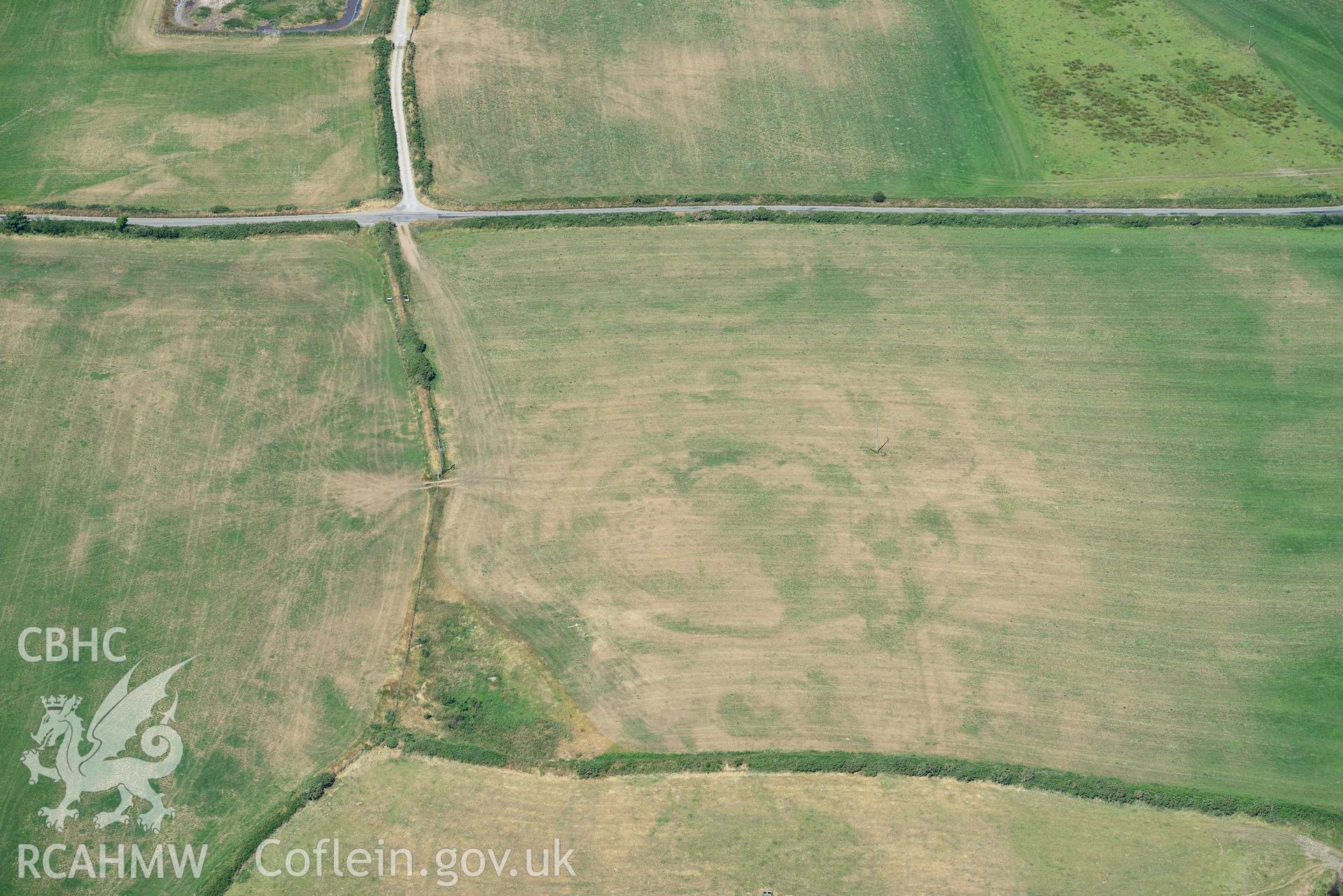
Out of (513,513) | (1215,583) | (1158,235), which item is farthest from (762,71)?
(1215,583)

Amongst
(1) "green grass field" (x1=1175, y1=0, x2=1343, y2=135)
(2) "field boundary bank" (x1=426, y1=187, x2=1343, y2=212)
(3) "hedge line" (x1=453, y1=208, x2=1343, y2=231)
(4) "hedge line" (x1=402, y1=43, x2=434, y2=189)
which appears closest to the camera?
(3) "hedge line" (x1=453, y1=208, x2=1343, y2=231)

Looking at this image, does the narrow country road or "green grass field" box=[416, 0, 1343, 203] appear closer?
the narrow country road

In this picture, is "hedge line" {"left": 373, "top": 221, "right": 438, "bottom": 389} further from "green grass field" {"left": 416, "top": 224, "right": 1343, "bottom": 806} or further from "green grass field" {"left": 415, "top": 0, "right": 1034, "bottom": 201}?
"green grass field" {"left": 415, "top": 0, "right": 1034, "bottom": 201}

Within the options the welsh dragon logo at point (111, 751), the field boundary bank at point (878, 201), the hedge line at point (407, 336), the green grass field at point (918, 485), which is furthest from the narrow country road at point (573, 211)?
the welsh dragon logo at point (111, 751)

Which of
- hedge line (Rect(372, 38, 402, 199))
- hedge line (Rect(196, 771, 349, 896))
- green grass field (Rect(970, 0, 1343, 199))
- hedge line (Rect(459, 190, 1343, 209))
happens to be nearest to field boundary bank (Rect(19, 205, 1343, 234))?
hedge line (Rect(459, 190, 1343, 209))

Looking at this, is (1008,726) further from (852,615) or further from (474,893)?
(474,893)

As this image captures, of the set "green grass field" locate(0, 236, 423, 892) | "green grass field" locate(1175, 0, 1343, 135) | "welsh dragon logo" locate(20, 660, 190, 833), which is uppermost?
"green grass field" locate(1175, 0, 1343, 135)
